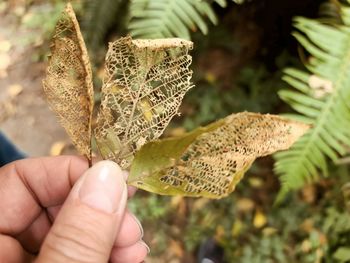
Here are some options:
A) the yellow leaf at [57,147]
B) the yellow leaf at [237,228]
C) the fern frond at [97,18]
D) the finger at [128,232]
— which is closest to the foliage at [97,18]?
the fern frond at [97,18]

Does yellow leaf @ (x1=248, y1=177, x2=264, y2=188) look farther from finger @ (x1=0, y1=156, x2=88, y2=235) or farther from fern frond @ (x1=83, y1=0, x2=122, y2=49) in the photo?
finger @ (x1=0, y1=156, x2=88, y2=235)

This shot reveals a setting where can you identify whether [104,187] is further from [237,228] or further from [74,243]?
[237,228]

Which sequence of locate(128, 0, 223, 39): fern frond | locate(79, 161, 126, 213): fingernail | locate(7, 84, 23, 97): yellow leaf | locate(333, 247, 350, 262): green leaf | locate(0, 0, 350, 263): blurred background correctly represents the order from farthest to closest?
1. locate(7, 84, 23, 97): yellow leaf
2. locate(0, 0, 350, 263): blurred background
3. locate(333, 247, 350, 262): green leaf
4. locate(128, 0, 223, 39): fern frond
5. locate(79, 161, 126, 213): fingernail

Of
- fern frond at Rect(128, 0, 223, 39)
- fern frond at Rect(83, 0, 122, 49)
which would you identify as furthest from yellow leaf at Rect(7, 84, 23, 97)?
fern frond at Rect(128, 0, 223, 39)

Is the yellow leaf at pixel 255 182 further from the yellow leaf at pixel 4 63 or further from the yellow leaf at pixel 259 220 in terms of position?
the yellow leaf at pixel 4 63

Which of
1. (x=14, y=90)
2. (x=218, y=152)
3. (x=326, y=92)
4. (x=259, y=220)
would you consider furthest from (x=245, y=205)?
(x=218, y=152)

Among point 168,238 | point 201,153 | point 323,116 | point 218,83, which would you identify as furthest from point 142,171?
point 218,83
